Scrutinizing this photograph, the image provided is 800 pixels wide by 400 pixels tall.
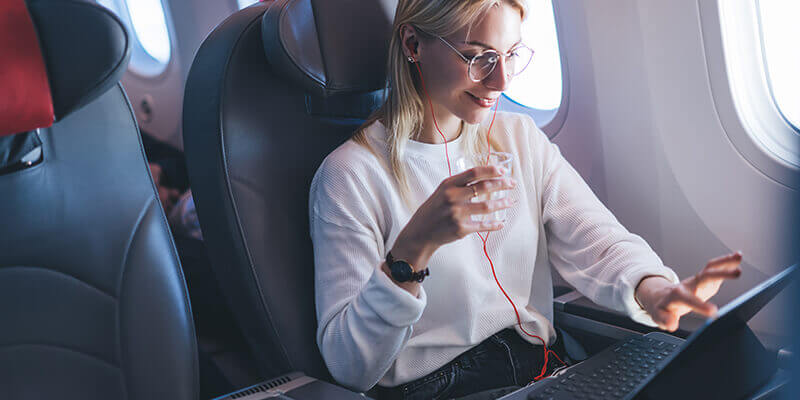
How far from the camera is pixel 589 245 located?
133 cm

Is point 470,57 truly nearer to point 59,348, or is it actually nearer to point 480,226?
point 480,226

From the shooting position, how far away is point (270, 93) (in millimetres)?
1280

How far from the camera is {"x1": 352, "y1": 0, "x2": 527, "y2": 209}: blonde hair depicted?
122 cm

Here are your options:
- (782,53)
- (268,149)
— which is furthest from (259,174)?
(782,53)

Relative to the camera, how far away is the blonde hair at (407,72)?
1219mm

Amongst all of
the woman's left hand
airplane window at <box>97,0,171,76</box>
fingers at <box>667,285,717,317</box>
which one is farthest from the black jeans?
airplane window at <box>97,0,171,76</box>

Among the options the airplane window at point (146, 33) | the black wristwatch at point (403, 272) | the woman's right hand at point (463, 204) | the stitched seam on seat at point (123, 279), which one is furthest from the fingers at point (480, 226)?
the airplane window at point (146, 33)

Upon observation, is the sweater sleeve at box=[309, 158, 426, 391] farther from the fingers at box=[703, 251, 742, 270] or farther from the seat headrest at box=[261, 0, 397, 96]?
the fingers at box=[703, 251, 742, 270]

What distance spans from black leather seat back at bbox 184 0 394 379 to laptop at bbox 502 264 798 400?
47 cm

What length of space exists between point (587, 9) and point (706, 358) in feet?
3.49

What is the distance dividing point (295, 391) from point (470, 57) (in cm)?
72

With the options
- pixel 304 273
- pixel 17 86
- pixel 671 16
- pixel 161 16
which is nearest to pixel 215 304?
pixel 304 273

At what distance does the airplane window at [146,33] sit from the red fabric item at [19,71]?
3472 mm

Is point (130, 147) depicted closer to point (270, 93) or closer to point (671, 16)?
point (270, 93)
